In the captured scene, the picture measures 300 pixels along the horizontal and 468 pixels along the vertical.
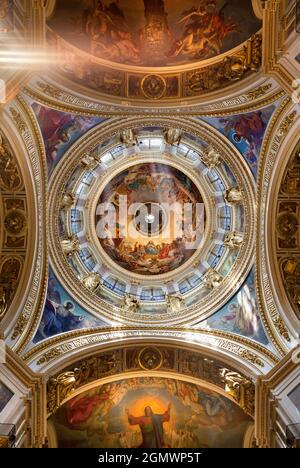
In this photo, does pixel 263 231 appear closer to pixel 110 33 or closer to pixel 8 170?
pixel 110 33

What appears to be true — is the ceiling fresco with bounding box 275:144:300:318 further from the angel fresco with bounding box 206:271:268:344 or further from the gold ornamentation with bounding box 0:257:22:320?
the gold ornamentation with bounding box 0:257:22:320

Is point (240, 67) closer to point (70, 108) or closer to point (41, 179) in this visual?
point (70, 108)

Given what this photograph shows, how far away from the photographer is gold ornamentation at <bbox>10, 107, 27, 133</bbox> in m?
13.7

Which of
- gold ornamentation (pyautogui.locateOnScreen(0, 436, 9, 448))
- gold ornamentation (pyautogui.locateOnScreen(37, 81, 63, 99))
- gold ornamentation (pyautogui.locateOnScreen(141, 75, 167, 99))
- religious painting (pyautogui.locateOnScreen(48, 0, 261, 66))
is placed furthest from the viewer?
gold ornamentation (pyautogui.locateOnScreen(141, 75, 167, 99))

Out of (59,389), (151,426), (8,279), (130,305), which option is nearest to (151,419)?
(151,426)

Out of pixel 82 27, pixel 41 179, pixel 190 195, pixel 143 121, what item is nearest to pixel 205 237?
pixel 190 195

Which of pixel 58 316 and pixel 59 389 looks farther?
pixel 58 316

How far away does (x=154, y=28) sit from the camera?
1307 centimetres

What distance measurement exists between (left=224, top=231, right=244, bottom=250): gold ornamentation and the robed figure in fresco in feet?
20.1

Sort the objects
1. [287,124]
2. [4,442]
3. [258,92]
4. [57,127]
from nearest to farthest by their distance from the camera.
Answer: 1. [4,442]
2. [258,92]
3. [287,124]
4. [57,127]

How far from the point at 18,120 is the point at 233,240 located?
861 centimetres

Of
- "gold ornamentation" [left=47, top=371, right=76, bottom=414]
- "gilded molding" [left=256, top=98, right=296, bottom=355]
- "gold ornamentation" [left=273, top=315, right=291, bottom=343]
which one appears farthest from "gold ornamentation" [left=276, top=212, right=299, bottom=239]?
"gold ornamentation" [left=47, top=371, right=76, bottom=414]

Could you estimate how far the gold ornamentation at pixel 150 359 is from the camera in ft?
51.6

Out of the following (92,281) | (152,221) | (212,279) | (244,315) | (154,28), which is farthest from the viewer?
(152,221)
